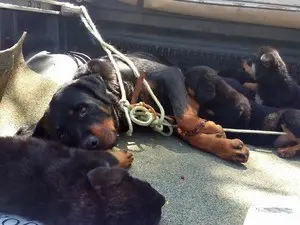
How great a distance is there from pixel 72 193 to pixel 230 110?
1722mm

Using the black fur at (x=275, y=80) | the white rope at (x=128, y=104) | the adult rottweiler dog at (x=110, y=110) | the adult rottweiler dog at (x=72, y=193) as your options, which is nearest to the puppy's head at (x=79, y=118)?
the adult rottweiler dog at (x=110, y=110)

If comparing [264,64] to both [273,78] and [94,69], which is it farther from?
[94,69]

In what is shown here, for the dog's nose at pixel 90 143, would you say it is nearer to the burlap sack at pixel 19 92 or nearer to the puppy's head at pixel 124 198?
the burlap sack at pixel 19 92

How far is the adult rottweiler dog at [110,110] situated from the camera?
127 inches

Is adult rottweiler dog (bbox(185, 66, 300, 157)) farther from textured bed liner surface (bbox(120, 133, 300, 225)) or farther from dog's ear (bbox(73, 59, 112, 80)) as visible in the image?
dog's ear (bbox(73, 59, 112, 80))

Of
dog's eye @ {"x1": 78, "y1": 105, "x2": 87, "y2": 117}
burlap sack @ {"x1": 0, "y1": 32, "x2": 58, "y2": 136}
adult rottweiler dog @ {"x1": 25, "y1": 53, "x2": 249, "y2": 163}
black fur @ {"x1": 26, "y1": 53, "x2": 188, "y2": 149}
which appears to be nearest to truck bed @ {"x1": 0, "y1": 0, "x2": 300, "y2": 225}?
adult rottweiler dog @ {"x1": 25, "y1": 53, "x2": 249, "y2": 163}

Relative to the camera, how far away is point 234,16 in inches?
154

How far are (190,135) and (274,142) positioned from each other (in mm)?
608

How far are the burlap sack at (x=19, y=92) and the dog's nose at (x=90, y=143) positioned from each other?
0.50m

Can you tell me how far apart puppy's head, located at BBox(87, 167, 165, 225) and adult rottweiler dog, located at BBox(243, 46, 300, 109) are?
5.90ft

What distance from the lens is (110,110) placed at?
11.3 ft

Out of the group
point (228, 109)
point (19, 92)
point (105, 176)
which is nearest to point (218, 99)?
point (228, 109)

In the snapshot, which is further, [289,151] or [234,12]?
[234,12]

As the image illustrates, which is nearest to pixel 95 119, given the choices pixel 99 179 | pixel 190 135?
pixel 190 135
